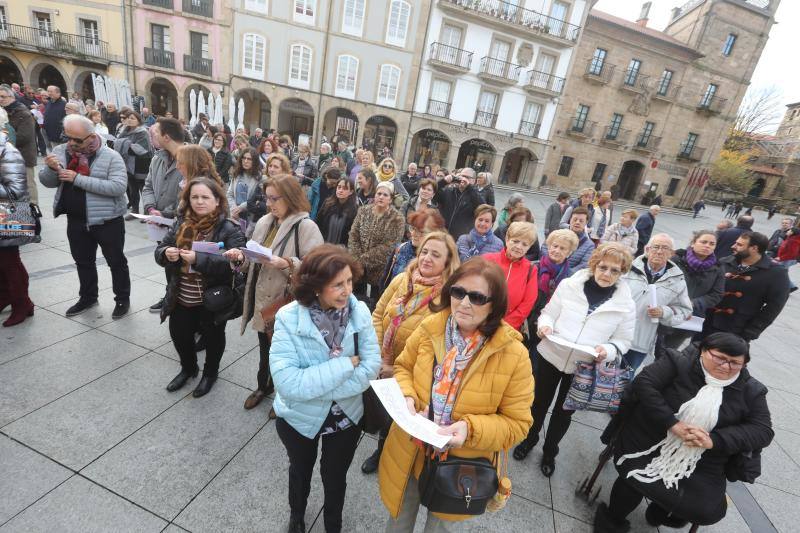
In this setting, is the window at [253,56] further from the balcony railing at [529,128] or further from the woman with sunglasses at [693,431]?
the woman with sunglasses at [693,431]

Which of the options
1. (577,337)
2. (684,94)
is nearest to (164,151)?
(577,337)

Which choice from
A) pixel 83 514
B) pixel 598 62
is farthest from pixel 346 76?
pixel 83 514

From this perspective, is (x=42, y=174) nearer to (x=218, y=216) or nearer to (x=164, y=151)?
(x=164, y=151)

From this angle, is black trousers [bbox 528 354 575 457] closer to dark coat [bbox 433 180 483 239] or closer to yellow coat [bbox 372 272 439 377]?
yellow coat [bbox 372 272 439 377]

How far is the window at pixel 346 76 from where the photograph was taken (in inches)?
819

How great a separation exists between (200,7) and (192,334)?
81.4 ft

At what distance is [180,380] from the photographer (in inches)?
124

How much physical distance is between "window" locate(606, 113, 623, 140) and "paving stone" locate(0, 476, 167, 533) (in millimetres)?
32726

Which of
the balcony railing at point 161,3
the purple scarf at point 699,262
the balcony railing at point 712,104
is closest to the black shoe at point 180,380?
the purple scarf at point 699,262

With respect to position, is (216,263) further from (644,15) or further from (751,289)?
(644,15)

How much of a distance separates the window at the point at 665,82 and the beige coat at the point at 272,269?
34.1m

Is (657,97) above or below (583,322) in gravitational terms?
above

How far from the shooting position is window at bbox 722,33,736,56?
2631 centimetres

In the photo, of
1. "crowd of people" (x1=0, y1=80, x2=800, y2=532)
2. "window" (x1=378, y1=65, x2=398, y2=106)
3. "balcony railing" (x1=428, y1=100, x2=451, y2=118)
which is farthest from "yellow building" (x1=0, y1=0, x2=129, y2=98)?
"crowd of people" (x1=0, y1=80, x2=800, y2=532)
